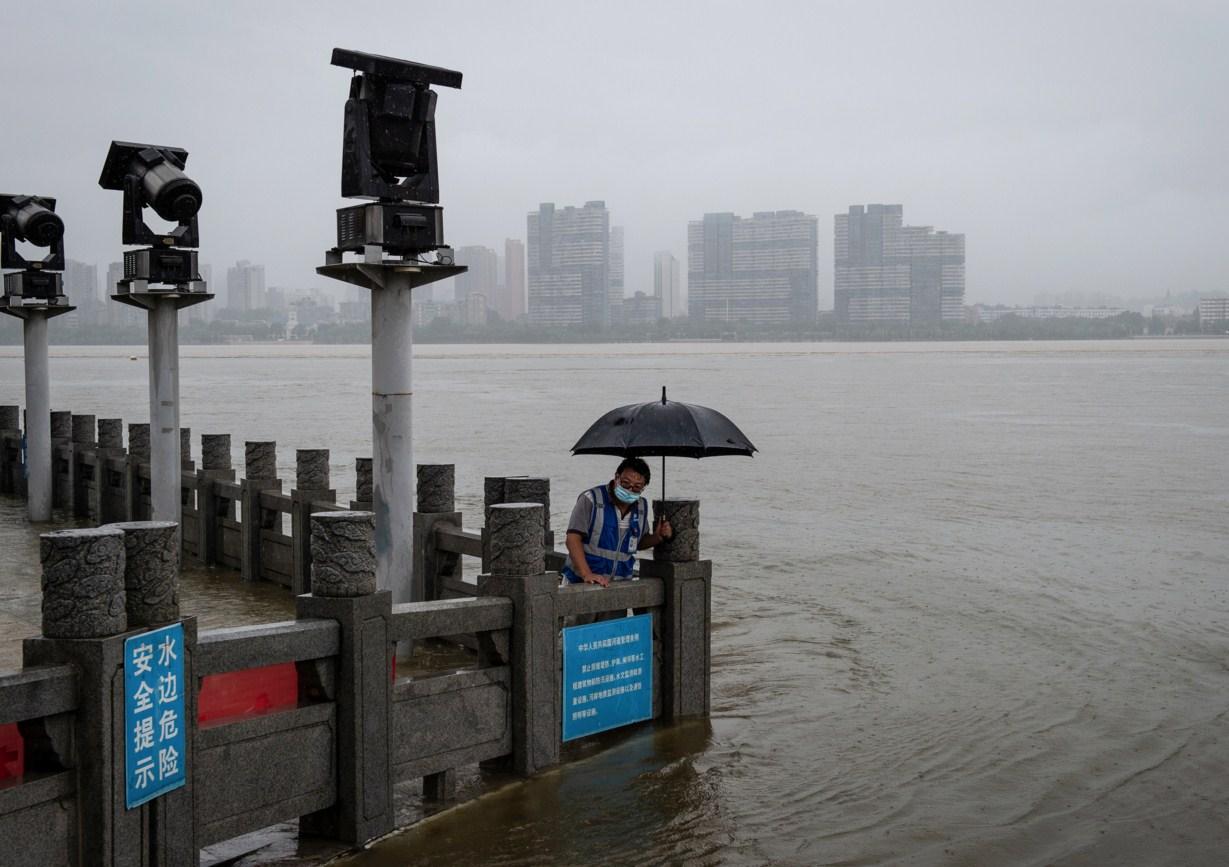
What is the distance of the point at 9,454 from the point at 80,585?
17.0 meters

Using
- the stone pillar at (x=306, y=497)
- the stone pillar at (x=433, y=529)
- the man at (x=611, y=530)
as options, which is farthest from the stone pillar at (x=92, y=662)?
the stone pillar at (x=306, y=497)

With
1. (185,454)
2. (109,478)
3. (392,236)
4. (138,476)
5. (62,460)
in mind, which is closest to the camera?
(392,236)

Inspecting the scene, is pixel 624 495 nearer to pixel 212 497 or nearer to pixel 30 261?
pixel 212 497

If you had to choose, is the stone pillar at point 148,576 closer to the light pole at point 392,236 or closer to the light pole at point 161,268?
the light pole at point 392,236

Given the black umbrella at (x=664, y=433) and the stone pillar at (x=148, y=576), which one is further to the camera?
the black umbrella at (x=664, y=433)

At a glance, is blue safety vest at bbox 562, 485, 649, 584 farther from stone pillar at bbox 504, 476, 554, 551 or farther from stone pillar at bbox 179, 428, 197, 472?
stone pillar at bbox 179, 428, 197, 472

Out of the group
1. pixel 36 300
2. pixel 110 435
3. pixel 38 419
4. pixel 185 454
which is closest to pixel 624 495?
pixel 185 454

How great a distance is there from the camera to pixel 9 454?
20.9m

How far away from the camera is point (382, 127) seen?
33.1ft

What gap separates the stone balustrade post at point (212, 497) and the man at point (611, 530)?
702cm

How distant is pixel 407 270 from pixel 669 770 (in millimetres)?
4163

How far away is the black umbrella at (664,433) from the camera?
873 centimetres

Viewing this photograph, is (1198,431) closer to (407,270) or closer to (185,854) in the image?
(407,270)

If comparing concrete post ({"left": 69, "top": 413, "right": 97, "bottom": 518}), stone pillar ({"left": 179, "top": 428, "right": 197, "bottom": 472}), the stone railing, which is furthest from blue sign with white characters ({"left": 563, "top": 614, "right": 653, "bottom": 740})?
concrete post ({"left": 69, "top": 413, "right": 97, "bottom": 518})
